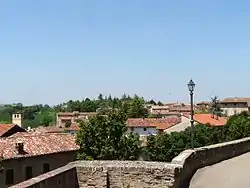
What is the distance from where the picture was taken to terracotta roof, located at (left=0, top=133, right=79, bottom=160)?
29578 mm

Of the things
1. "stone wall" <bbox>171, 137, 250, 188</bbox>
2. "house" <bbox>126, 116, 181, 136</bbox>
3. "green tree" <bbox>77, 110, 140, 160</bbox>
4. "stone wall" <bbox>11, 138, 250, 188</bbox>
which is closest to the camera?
"stone wall" <bbox>11, 138, 250, 188</bbox>

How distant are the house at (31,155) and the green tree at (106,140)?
993 millimetres

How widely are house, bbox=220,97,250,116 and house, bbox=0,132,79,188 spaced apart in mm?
Answer: 84057

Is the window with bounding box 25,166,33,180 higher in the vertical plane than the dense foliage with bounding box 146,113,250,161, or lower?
lower

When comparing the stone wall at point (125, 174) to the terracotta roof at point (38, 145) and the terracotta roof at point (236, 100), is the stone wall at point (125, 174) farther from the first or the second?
the terracotta roof at point (236, 100)

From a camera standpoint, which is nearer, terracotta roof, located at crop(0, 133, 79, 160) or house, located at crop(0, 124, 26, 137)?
terracotta roof, located at crop(0, 133, 79, 160)

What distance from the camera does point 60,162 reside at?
32.5 m

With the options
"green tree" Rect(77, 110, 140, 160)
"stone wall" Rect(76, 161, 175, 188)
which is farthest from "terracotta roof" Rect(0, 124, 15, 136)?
"stone wall" Rect(76, 161, 175, 188)

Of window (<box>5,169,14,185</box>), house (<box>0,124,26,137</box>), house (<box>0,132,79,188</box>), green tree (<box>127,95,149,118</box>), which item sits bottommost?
window (<box>5,169,14,185</box>)

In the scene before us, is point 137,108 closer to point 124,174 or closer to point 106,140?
point 106,140

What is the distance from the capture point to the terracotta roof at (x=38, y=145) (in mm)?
29578

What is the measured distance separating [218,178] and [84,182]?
12.6 ft

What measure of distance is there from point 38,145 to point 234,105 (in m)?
90.1

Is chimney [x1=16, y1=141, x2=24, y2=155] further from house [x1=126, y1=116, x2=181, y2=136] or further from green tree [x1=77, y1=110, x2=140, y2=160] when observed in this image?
house [x1=126, y1=116, x2=181, y2=136]
